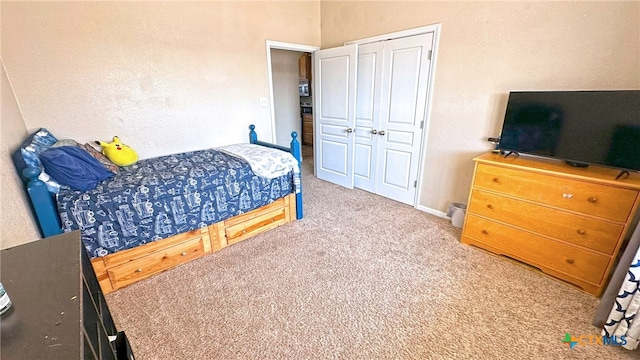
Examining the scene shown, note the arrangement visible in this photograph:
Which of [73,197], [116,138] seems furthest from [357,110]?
[73,197]

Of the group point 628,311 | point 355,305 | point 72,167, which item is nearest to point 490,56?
point 628,311

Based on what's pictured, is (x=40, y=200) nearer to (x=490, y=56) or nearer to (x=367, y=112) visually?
(x=367, y=112)

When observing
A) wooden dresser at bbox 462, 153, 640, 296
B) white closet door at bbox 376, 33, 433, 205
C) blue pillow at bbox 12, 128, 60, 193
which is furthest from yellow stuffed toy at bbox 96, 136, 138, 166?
wooden dresser at bbox 462, 153, 640, 296

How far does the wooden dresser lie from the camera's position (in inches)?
63.9

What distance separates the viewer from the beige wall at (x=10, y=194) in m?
1.35

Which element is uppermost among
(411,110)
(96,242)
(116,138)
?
(411,110)

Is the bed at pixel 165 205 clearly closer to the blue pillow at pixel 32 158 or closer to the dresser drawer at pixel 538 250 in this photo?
the blue pillow at pixel 32 158

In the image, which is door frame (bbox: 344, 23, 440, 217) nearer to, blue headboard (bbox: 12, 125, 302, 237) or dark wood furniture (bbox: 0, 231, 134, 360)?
dark wood furniture (bbox: 0, 231, 134, 360)

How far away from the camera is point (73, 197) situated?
1.69 metres

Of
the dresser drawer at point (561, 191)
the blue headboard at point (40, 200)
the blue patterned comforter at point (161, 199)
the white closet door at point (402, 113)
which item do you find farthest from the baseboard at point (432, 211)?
the blue headboard at point (40, 200)

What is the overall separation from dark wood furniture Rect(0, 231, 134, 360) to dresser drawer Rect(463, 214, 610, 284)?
97.8 inches

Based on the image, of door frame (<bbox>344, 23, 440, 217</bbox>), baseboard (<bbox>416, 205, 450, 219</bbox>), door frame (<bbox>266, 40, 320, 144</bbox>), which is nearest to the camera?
door frame (<bbox>344, 23, 440, 217</bbox>)

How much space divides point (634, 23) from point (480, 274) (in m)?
1.93

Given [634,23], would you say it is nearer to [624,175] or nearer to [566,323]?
[624,175]
